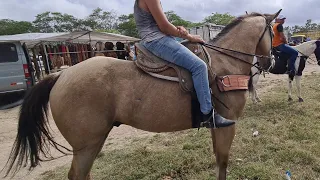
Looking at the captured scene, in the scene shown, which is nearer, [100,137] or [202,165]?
[100,137]

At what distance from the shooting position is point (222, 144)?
3.02m

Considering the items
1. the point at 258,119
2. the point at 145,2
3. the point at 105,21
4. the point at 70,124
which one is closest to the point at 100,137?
the point at 70,124

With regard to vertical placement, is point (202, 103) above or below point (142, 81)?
below

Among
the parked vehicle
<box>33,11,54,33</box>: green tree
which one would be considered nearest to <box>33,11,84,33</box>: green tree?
<box>33,11,54,33</box>: green tree

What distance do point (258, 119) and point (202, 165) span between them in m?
2.88

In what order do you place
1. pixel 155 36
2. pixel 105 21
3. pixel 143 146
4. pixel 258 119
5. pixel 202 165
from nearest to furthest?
pixel 155 36
pixel 202 165
pixel 143 146
pixel 258 119
pixel 105 21

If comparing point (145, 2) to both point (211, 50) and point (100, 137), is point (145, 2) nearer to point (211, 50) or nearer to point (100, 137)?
point (211, 50)

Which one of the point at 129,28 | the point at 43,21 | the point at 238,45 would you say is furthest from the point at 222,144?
the point at 43,21

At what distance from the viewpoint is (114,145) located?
5.23 meters

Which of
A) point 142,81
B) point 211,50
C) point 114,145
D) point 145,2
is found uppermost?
point 145,2

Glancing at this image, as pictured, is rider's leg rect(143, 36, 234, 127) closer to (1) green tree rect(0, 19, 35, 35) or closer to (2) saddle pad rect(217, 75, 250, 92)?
(2) saddle pad rect(217, 75, 250, 92)

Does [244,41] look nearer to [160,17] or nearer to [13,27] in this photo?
[160,17]

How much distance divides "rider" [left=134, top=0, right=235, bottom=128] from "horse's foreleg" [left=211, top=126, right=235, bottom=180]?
17 centimetres

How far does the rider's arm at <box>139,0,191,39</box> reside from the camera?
8.58 feet
